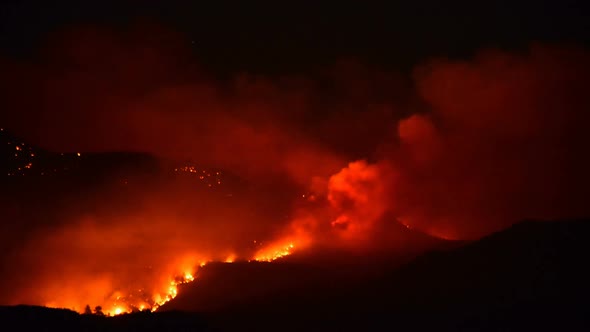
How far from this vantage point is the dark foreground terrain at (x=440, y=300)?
19.9m

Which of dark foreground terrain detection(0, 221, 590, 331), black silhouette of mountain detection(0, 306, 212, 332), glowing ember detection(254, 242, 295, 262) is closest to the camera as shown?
black silhouette of mountain detection(0, 306, 212, 332)

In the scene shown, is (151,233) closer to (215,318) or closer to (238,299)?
(238,299)

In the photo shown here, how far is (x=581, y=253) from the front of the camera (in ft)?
77.2

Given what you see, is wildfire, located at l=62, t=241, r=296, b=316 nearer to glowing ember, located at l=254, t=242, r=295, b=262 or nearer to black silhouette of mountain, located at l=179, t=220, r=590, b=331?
glowing ember, located at l=254, t=242, r=295, b=262

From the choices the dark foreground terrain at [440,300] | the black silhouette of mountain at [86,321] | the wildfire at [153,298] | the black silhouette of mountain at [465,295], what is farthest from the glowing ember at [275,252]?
the black silhouette of mountain at [86,321]

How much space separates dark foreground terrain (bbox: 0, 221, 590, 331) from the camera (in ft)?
65.4

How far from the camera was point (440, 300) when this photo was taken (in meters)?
23.2

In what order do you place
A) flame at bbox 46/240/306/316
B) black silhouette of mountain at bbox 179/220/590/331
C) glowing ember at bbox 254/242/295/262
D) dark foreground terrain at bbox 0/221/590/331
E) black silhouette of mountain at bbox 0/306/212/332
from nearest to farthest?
black silhouette of mountain at bbox 0/306/212/332 → dark foreground terrain at bbox 0/221/590/331 → black silhouette of mountain at bbox 179/220/590/331 → flame at bbox 46/240/306/316 → glowing ember at bbox 254/242/295/262

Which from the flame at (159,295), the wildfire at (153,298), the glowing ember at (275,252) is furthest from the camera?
the glowing ember at (275,252)

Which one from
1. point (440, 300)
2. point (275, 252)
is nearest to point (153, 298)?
point (275, 252)

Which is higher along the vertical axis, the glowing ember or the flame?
the glowing ember

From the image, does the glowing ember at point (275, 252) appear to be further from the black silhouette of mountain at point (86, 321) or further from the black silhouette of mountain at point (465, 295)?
Result: the black silhouette of mountain at point (86, 321)

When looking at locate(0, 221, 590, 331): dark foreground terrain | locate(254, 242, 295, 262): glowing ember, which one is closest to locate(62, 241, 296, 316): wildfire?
locate(254, 242, 295, 262): glowing ember

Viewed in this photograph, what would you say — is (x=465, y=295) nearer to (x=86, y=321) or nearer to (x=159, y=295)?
(x=86, y=321)
